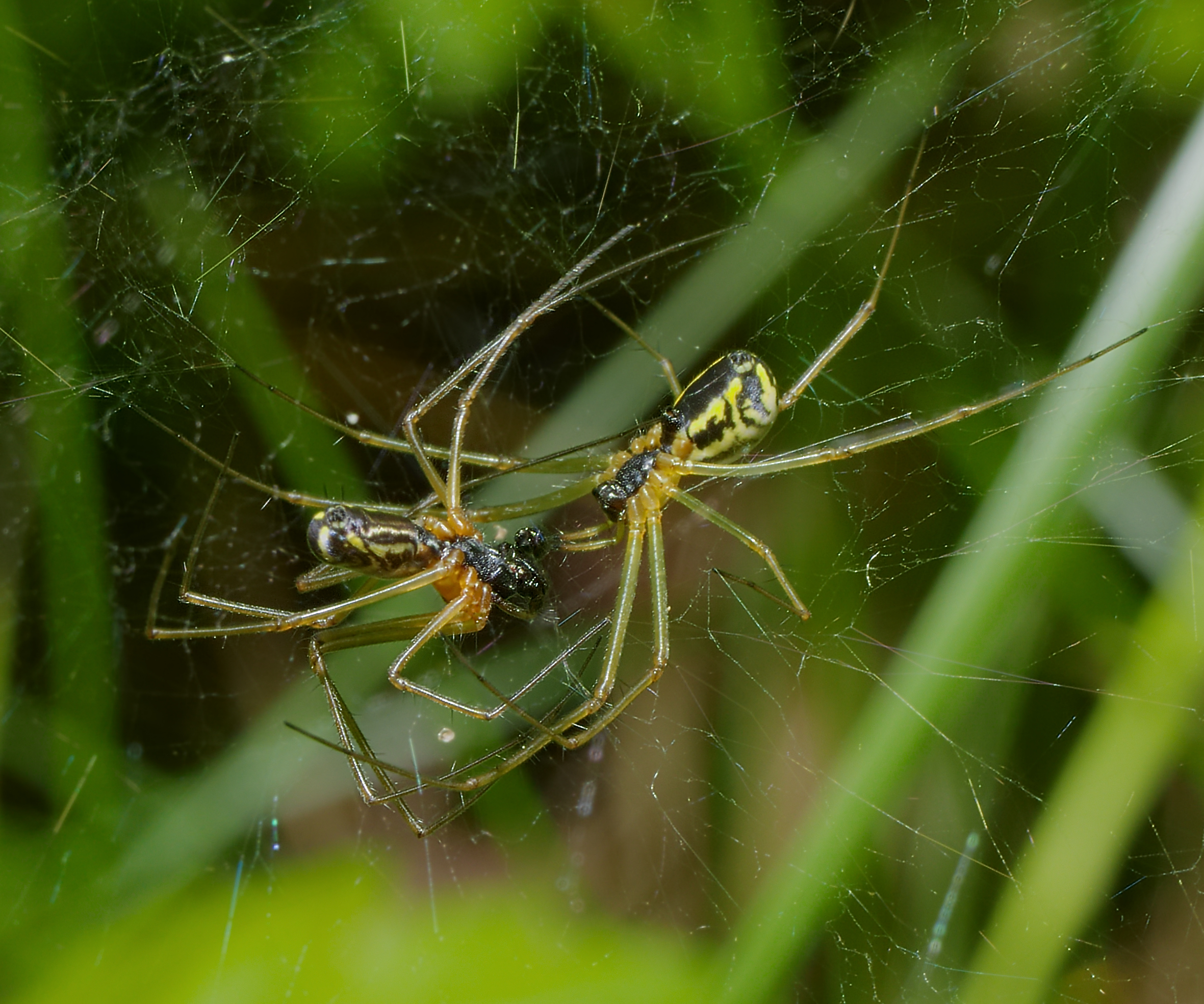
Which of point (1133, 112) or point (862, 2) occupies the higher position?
point (862, 2)

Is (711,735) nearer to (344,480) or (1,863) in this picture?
(344,480)

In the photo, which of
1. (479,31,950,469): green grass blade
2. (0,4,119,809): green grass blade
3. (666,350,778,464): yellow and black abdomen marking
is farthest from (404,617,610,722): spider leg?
(0,4,119,809): green grass blade

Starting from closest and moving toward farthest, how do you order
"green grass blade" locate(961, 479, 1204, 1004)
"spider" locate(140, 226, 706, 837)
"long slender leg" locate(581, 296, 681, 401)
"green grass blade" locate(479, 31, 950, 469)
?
1. "green grass blade" locate(961, 479, 1204, 1004)
2. "spider" locate(140, 226, 706, 837)
3. "green grass blade" locate(479, 31, 950, 469)
4. "long slender leg" locate(581, 296, 681, 401)

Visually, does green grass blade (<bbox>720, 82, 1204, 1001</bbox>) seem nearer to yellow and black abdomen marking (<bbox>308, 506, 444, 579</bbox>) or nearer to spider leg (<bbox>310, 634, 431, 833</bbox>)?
spider leg (<bbox>310, 634, 431, 833</bbox>)

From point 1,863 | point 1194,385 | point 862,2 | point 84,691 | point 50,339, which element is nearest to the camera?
point 1194,385

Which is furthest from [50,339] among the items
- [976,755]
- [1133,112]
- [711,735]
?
[1133,112]

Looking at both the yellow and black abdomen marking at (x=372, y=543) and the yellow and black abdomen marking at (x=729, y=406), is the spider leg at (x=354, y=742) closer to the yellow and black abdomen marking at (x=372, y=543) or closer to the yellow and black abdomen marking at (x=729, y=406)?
the yellow and black abdomen marking at (x=372, y=543)

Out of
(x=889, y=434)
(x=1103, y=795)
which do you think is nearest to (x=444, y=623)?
(x=889, y=434)

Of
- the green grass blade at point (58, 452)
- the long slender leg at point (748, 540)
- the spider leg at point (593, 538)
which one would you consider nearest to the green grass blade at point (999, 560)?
the long slender leg at point (748, 540)
